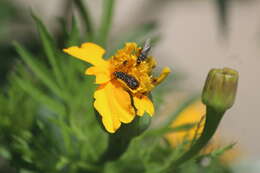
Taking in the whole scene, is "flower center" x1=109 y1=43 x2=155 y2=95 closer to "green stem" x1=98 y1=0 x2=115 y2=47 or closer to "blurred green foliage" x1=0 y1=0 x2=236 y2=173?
"blurred green foliage" x1=0 y1=0 x2=236 y2=173

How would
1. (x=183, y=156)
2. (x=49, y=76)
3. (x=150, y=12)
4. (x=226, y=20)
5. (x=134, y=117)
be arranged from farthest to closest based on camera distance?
(x=150, y=12)
(x=226, y=20)
(x=49, y=76)
(x=183, y=156)
(x=134, y=117)

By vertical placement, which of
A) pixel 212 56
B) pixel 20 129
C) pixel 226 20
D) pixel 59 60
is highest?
pixel 212 56

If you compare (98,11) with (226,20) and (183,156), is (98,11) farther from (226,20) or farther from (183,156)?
(183,156)

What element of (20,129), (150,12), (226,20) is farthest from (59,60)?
(150,12)

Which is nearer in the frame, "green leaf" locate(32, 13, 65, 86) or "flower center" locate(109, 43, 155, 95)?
"flower center" locate(109, 43, 155, 95)

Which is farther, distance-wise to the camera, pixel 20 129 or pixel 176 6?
pixel 176 6

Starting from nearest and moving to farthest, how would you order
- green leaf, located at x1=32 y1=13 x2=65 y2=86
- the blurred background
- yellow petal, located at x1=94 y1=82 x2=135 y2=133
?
yellow petal, located at x1=94 y1=82 x2=135 y2=133 < green leaf, located at x1=32 y1=13 x2=65 y2=86 < the blurred background

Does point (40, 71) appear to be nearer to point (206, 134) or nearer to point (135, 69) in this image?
point (135, 69)

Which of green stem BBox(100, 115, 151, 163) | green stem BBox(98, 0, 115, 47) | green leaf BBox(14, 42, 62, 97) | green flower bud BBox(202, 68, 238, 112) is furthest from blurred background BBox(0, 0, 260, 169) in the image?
green flower bud BBox(202, 68, 238, 112)
